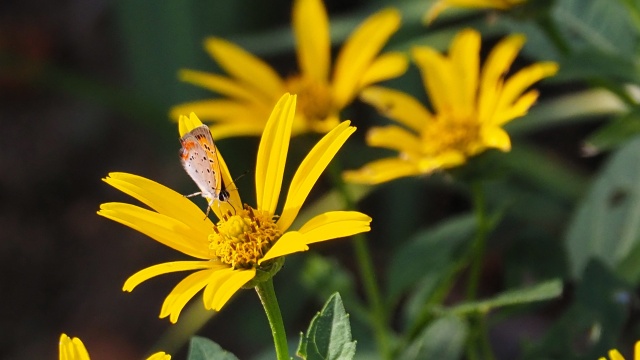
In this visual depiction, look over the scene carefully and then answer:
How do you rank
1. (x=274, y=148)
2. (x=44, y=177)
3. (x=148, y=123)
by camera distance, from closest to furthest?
(x=274, y=148) < (x=148, y=123) < (x=44, y=177)

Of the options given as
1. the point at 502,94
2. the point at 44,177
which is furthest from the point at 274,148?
the point at 44,177

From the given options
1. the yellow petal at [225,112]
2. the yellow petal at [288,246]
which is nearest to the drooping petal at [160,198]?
the yellow petal at [288,246]

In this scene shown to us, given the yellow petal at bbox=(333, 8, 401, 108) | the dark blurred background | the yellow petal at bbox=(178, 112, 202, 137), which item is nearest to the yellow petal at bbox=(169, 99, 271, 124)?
the yellow petal at bbox=(333, 8, 401, 108)

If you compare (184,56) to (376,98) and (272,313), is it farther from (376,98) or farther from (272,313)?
(272,313)

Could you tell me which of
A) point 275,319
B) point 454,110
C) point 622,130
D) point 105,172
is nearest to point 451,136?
point 454,110

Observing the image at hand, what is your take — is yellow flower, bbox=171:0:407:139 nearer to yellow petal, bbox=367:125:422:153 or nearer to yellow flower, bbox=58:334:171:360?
yellow petal, bbox=367:125:422:153

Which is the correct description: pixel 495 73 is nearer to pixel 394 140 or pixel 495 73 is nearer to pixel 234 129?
pixel 394 140

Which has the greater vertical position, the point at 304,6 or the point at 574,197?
the point at 304,6
